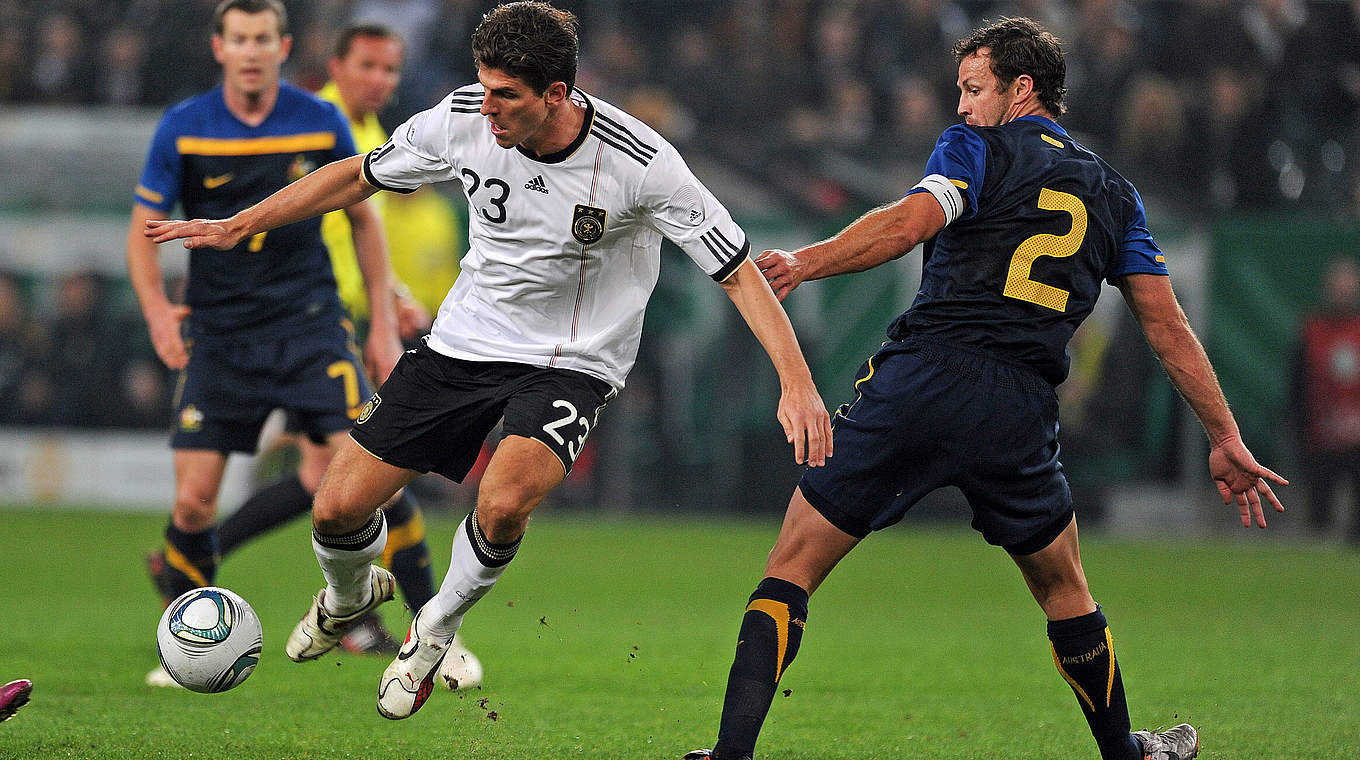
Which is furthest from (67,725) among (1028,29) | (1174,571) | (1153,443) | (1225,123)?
(1225,123)

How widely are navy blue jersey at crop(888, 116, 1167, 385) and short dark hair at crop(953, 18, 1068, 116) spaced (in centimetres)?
16

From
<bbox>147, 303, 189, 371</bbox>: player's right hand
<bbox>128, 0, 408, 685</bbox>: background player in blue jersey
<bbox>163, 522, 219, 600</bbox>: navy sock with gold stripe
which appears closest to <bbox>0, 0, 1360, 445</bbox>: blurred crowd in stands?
<bbox>128, 0, 408, 685</bbox>: background player in blue jersey

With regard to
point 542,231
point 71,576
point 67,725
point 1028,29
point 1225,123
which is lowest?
point 71,576

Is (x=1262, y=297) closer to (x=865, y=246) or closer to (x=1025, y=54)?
(x=1025, y=54)

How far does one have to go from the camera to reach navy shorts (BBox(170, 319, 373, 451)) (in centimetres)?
616

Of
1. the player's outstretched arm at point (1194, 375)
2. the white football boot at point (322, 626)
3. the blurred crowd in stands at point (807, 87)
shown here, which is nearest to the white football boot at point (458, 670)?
the white football boot at point (322, 626)

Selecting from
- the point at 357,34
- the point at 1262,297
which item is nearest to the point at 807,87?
the point at 1262,297

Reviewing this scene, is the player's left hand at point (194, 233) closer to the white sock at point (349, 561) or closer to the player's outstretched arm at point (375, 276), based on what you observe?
the white sock at point (349, 561)

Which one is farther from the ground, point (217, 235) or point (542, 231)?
point (542, 231)

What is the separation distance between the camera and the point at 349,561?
4953mm

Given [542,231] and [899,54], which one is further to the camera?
[899,54]

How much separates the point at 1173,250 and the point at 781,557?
34.2ft

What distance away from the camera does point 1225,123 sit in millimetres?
14398

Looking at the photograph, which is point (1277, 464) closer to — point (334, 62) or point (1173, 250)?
point (1173, 250)
